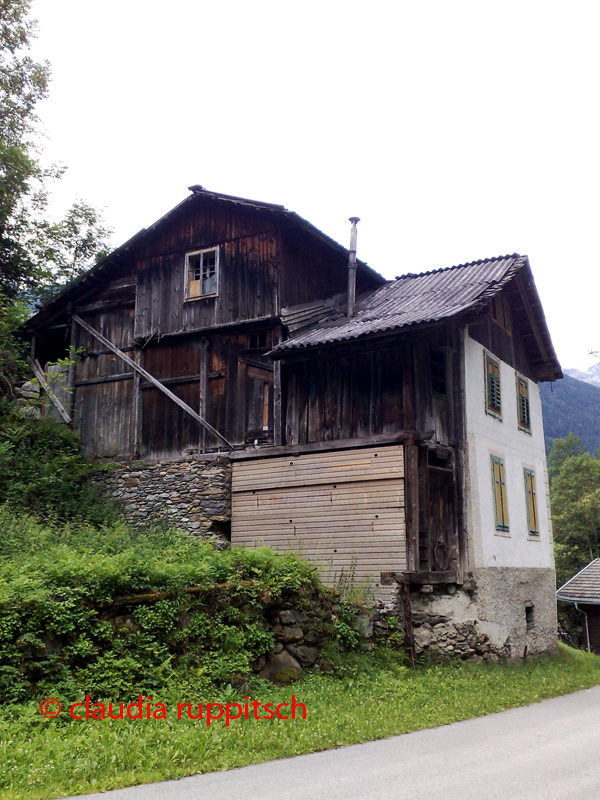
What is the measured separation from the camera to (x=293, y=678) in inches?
429

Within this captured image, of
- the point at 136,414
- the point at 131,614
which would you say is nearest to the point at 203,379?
the point at 136,414

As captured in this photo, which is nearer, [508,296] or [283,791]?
[283,791]

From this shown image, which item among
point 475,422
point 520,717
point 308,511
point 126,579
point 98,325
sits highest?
point 98,325

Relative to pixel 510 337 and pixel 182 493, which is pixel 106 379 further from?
pixel 510 337

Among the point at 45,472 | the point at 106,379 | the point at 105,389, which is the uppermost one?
the point at 106,379

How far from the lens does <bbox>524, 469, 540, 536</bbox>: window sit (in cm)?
1855

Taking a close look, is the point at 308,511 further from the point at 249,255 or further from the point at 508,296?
the point at 508,296

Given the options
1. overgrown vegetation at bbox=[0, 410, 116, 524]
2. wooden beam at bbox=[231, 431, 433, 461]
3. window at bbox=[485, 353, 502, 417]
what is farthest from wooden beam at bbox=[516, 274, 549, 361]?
overgrown vegetation at bbox=[0, 410, 116, 524]

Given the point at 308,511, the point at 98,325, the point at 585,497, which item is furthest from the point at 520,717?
the point at 585,497

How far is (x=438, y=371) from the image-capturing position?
15.9 meters

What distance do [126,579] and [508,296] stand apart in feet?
43.4

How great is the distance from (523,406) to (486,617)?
6.19 m

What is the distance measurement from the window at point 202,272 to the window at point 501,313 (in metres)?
6.74

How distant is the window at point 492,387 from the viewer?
17.1 meters
